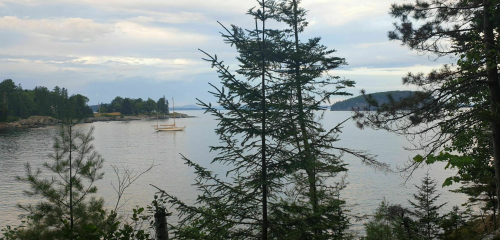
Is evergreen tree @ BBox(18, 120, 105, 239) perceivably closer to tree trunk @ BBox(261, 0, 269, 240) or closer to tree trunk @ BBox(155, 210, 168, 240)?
tree trunk @ BBox(261, 0, 269, 240)

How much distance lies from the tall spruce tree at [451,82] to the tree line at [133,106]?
570 feet

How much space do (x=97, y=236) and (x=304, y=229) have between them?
2.90 metres

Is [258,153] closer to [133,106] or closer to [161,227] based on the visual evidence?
[161,227]

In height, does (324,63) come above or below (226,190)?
above

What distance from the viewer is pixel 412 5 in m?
9.88

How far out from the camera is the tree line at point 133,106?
6875 inches

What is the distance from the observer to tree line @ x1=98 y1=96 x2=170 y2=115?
174625 millimetres

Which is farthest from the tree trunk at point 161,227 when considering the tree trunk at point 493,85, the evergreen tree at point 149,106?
the evergreen tree at point 149,106

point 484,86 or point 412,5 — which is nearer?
point 484,86

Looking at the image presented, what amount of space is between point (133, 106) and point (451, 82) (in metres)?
183

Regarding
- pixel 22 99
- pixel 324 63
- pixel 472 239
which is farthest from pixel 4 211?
pixel 22 99

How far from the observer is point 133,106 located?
7151 inches

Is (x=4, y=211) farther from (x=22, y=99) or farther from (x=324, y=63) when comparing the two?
(x=22, y=99)

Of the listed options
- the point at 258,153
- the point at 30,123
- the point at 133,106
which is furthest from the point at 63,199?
the point at 133,106
